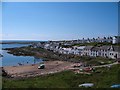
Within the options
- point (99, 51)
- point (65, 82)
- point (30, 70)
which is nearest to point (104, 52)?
point (99, 51)

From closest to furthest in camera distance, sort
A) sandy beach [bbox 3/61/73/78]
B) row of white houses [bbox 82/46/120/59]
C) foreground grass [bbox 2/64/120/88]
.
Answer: foreground grass [bbox 2/64/120/88] < sandy beach [bbox 3/61/73/78] < row of white houses [bbox 82/46/120/59]

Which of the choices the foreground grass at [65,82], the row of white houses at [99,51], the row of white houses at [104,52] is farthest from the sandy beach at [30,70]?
the row of white houses at [99,51]

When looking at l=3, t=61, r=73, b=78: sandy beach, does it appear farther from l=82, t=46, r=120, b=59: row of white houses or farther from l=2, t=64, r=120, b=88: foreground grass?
l=82, t=46, r=120, b=59: row of white houses

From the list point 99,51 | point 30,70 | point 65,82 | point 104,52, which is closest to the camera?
point 65,82

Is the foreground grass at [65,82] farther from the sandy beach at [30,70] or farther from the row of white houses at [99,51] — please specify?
the row of white houses at [99,51]

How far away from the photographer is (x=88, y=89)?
42.9 ft

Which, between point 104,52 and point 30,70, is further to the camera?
point 104,52

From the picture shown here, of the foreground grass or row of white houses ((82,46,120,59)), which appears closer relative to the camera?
the foreground grass

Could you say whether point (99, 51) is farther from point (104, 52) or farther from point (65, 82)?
point (65, 82)

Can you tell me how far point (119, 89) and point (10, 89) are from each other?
5559 mm

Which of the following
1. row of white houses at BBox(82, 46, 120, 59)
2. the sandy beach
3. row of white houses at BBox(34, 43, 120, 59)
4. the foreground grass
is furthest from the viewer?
row of white houses at BBox(34, 43, 120, 59)

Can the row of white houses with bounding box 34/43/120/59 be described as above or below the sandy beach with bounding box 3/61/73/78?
above

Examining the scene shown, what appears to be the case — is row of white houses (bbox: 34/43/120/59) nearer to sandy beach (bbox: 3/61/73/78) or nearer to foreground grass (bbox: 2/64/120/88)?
sandy beach (bbox: 3/61/73/78)

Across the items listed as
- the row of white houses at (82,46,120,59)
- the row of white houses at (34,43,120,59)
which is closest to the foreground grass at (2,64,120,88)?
the row of white houses at (82,46,120,59)
